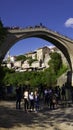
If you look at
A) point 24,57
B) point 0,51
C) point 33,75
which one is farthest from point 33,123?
point 24,57

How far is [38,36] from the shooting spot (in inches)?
2371

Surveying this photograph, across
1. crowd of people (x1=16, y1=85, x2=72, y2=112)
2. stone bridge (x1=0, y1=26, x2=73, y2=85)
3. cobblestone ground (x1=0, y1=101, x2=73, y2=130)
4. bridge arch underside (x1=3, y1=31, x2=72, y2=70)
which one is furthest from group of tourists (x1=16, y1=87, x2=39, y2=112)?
bridge arch underside (x1=3, y1=31, x2=72, y2=70)

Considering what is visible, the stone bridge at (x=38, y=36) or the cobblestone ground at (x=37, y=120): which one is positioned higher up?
the stone bridge at (x=38, y=36)

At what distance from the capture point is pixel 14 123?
1770 centimetres

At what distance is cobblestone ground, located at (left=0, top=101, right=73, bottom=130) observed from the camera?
55.9 feet

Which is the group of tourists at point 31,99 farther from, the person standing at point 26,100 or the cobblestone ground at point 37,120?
the cobblestone ground at point 37,120

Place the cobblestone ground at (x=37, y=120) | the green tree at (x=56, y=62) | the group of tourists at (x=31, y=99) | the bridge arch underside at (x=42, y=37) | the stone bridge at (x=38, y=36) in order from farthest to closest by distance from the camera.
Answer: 1. the green tree at (x=56, y=62)
2. the bridge arch underside at (x=42, y=37)
3. the stone bridge at (x=38, y=36)
4. the group of tourists at (x=31, y=99)
5. the cobblestone ground at (x=37, y=120)

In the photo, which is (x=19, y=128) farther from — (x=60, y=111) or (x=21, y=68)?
(x=21, y=68)

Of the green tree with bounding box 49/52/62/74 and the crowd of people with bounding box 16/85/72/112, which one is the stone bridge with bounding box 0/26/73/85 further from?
the crowd of people with bounding box 16/85/72/112

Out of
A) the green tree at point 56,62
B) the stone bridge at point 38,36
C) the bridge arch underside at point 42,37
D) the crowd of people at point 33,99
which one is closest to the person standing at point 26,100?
Result: the crowd of people at point 33,99

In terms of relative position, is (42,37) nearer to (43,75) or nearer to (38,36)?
(38,36)

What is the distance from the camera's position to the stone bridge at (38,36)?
53.7 m

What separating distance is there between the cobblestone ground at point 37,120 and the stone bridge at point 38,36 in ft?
94.7

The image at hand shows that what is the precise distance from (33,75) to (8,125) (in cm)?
6902
